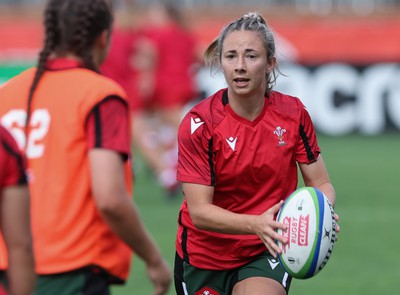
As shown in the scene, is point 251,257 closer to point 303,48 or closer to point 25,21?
point 303,48

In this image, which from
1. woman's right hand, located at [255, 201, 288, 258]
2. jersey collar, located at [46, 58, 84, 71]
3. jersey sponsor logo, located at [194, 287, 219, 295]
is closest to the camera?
jersey collar, located at [46, 58, 84, 71]

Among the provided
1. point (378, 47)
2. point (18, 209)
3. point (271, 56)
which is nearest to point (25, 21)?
point (378, 47)

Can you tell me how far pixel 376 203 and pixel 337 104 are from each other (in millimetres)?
7930

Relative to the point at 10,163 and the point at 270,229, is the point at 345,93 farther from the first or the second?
the point at 10,163

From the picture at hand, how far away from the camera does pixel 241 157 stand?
5.04 metres

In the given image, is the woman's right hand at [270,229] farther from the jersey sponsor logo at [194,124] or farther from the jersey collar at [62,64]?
the jersey collar at [62,64]

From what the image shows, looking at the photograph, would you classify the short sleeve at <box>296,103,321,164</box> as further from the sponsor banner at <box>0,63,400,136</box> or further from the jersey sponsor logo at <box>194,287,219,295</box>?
the sponsor banner at <box>0,63,400,136</box>

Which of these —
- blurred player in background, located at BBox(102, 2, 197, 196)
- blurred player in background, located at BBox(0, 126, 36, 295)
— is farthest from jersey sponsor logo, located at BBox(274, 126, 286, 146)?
blurred player in background, located at BBox(102, 2, 197, 196)

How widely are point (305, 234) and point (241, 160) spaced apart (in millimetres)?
578

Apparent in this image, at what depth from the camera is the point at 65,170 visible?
4137mm

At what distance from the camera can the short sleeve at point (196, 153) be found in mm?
4988

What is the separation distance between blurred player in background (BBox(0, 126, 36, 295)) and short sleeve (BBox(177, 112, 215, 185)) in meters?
1.73

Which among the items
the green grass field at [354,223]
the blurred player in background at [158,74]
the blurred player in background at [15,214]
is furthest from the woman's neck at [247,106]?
the blurred player in background at [158,74]

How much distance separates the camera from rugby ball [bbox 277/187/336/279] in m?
4.63
